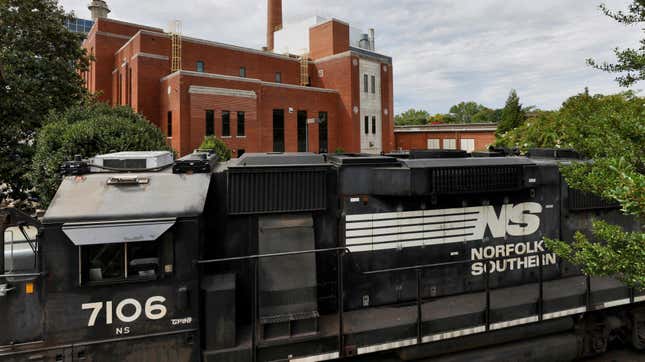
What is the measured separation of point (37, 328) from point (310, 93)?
143 ft

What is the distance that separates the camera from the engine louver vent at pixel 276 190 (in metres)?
5.46

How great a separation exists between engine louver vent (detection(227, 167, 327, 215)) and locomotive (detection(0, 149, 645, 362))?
0.02 m

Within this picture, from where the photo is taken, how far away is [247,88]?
39.7 m

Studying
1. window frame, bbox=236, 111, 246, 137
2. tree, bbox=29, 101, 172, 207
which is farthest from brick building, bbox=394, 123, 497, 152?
tree, bbox=29, 101, 172, 207

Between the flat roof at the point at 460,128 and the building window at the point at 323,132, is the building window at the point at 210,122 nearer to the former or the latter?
the building window at the point at 323,132

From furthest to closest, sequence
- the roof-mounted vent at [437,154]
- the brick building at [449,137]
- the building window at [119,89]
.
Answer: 1. the brick building at [449,137]
2. the building window at [119,89]
3. the roof-mounted vent at [437,154]

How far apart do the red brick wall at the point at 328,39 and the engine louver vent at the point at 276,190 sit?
50.9 meters

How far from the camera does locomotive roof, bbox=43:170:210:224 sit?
4.32 m

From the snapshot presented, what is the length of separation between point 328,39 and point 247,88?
63.4 feet

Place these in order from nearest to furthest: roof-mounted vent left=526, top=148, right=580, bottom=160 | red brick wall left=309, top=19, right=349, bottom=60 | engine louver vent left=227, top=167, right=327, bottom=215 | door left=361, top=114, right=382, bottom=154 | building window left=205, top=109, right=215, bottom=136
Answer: engine louver vent left=227, top=167, right=327, bottom=215 < roof-mounted vent left=526, top=148, right=580, bottom=160 < building window left=205, top=109, right=215, bottom=136 < door left=361, top=114, right=382, bottom=154 < red brick wall left=309, top=19, right=349, bottom=60

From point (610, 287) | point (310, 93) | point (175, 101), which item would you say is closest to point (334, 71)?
point (310, 93)

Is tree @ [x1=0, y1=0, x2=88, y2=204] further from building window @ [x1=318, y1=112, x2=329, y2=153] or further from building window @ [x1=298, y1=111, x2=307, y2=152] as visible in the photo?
building window @ [x1=318, y1=112, x2=329, y2=153]

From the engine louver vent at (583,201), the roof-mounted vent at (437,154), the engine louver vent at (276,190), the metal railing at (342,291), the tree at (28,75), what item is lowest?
the metal railing at (342,291)

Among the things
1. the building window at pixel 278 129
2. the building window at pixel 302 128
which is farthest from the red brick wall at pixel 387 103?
the building window at pixel 278 129
